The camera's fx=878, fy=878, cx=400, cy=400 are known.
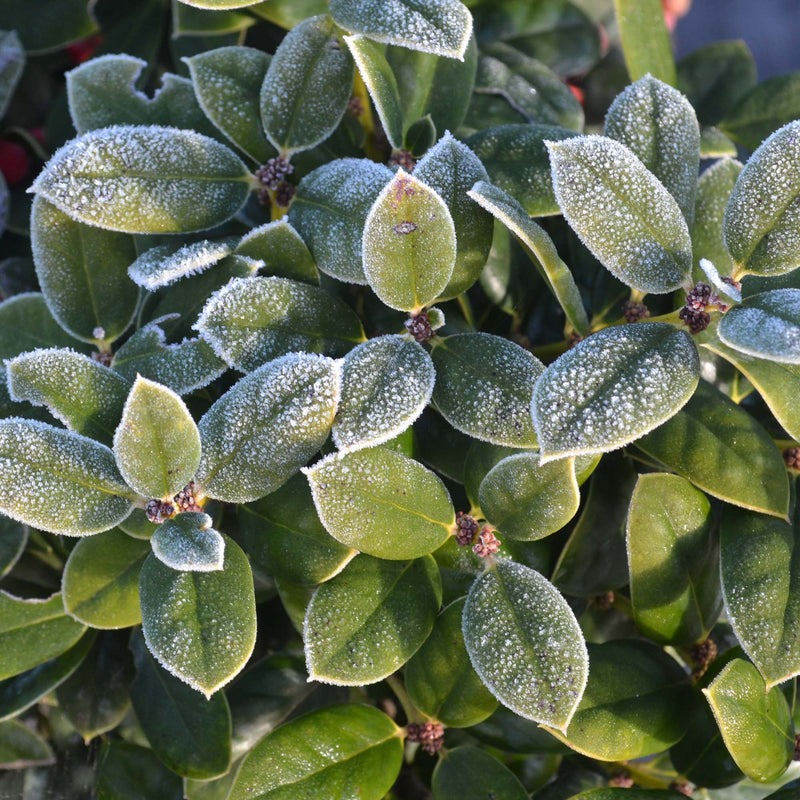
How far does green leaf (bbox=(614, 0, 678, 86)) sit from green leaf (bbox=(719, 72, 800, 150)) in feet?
0.44

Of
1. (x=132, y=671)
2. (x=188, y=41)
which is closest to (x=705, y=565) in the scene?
(x=132, y=671)

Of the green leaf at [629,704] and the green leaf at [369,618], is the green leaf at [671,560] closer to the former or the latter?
the green leaf at [629,704]

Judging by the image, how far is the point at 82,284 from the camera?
73cm

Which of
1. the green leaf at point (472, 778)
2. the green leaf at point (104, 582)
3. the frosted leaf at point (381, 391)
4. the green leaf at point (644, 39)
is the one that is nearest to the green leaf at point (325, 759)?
the green leaf at point (472, 778)

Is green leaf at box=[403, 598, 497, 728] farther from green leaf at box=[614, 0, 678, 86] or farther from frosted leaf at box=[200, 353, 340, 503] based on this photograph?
green leaf at box=[614, 0, 678, 86]

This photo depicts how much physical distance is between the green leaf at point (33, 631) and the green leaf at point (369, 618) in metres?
0.23

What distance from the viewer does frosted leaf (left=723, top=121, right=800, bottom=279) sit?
23.5 inches

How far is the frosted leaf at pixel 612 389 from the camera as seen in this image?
1.70 ft

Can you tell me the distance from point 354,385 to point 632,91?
1.06 feet

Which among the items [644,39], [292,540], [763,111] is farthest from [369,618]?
[763,111]

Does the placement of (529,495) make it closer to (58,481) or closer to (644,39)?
(58,481)

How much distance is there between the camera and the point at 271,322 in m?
0.63

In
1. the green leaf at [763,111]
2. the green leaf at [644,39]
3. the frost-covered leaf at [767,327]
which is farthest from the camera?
the green leaf at [763,111]

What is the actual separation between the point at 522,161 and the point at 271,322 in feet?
0.81
